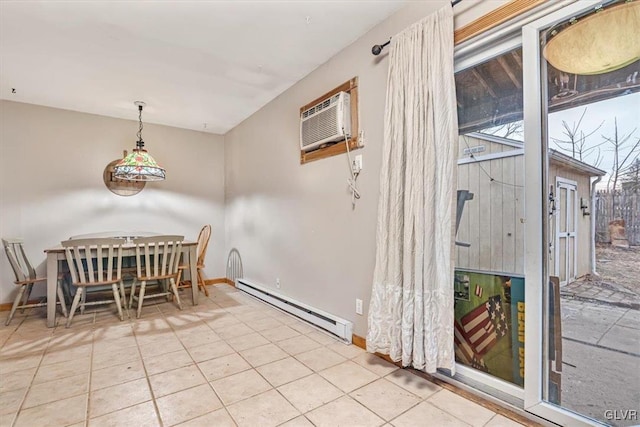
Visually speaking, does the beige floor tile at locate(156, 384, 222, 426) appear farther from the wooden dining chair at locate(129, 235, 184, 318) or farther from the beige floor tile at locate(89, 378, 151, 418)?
the wooden dining chair at locate(129, 235, 184, 318)

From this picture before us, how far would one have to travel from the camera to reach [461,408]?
1.60 m

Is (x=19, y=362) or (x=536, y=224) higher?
(x=536, y=224)

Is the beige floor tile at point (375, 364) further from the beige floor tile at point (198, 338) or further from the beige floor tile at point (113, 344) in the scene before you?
the beige floor tile at point (113, 344)

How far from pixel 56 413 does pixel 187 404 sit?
65 centimetres

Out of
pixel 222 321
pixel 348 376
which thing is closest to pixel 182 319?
pixel 222 321

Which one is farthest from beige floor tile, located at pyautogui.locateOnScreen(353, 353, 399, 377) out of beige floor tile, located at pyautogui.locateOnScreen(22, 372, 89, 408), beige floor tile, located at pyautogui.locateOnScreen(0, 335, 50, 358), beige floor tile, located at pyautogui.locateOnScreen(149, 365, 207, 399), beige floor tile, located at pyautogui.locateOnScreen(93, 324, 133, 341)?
beige floor tile, located at pyautogui.locateOnScreen(0, 335, 50, 358)

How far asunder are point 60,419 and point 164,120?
377 centimetres

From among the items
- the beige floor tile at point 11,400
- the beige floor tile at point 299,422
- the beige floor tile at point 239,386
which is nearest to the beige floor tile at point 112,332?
the beige floor tile at point 11,400

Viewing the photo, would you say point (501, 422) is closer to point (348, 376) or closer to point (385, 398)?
point (385, 398)

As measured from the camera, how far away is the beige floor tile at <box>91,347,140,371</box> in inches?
83.4

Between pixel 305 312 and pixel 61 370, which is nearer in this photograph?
pixel 61 370

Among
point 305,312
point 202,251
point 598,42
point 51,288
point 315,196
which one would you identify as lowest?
point 305,312

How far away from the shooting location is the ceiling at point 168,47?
6.79ft

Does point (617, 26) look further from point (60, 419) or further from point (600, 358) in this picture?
point (60, 419)
